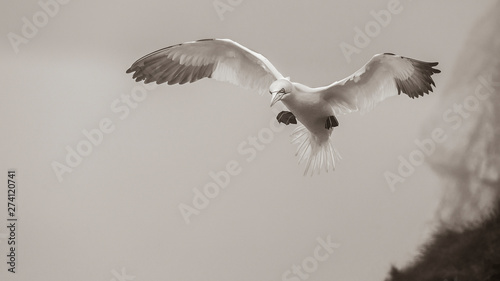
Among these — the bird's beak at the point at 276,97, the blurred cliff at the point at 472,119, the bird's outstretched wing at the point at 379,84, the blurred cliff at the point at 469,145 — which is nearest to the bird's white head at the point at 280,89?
the bird's beak at the point at 276,97

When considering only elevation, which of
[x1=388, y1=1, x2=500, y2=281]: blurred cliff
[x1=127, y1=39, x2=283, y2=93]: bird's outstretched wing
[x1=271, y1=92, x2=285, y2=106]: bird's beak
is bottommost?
[x1=388, y1=1, x2=500, y2=281]: blurred cliff

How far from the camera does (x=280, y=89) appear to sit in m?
2.10

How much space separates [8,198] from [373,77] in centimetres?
144

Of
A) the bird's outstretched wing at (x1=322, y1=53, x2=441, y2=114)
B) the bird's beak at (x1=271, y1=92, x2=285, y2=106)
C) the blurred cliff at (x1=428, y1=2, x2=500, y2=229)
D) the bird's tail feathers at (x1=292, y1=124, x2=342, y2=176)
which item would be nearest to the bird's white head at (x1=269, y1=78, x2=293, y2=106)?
the bird's beak at (x1=271, y1=92, x2=285, y2=106)

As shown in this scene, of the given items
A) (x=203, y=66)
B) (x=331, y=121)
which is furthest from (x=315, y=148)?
(x=203, y=66)

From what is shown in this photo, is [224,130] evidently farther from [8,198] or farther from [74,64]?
[8,198]

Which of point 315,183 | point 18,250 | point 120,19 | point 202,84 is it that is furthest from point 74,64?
point 315,183

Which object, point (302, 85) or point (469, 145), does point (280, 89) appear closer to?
point (302, 85)

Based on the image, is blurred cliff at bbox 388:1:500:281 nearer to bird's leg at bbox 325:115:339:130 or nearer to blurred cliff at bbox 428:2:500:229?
blurred cliff at bbox 428:2:500:229

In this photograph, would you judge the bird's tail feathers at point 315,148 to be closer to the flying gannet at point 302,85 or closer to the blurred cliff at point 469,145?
the flying gannet at point 302,85

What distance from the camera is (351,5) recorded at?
9.45 ft

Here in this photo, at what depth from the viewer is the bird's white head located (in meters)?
2.10

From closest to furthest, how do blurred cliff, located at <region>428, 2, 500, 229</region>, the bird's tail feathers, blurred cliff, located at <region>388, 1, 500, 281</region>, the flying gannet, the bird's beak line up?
the bird's beak, the flying gannet, the bird's tail feathers, blurred cliff, located at <region>388, 1, 500, 281</region>, blurred cliff, located at <region>428, 2, 500, 229</region>

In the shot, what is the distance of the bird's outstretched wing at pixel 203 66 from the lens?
7.55 feet
